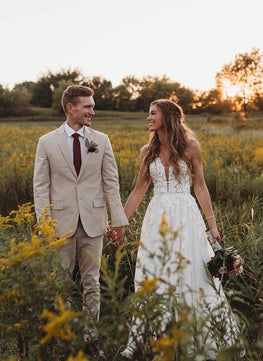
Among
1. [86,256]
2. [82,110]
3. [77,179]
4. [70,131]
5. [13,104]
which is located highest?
[82,110]

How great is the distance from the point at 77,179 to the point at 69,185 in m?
0.08

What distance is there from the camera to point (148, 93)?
6694 cm

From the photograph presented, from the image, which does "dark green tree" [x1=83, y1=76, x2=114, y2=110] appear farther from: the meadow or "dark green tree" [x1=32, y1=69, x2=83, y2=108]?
the meadow

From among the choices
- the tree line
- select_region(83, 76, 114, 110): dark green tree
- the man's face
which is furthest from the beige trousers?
select_region(83, 76, 114, 110): dark green tree

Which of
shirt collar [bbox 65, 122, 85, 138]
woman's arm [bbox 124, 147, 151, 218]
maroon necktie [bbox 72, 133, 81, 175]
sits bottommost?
woman's arm [bbox 124, 147, 151, 218]

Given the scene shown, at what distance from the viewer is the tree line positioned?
49.8m

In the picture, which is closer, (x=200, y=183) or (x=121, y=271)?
(x=200, y=183)

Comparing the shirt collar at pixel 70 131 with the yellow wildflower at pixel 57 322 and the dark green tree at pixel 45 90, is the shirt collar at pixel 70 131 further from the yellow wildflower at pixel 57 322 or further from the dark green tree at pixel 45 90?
the dark green tree at pixel 45 90

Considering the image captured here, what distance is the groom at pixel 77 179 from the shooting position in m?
3.34

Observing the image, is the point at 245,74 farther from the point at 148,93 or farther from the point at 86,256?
the point at 86,256

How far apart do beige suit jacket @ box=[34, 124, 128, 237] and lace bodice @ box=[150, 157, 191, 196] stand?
0.38 m

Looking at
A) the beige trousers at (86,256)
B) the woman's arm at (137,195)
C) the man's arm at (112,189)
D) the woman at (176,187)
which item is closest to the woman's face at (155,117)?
the woman at (176,187)

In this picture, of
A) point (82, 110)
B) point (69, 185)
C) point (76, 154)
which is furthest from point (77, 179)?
point (82, 110)

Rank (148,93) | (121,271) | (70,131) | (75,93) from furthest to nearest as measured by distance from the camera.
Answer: (148,93), (121,271), (70,131), (75,93)
